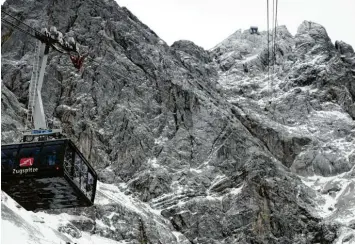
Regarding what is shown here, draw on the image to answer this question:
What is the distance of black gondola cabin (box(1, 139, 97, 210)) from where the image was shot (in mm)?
33531

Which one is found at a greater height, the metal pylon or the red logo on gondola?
the metal pylon

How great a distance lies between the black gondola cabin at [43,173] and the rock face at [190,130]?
54.3m

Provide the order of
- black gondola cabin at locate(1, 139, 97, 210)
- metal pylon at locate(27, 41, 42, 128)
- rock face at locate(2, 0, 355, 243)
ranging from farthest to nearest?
rock face at locate(2, 0, 355, 243) → metal pylon at locate(27, 41, 42, 128) → black gondola cabin at locate(1, 139, 97, 210)

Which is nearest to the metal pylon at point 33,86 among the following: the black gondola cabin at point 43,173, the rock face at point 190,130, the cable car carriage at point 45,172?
the cable car carriage at point 45,172

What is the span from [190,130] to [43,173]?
8759cm

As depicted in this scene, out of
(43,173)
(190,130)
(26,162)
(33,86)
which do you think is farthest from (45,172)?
(190,130)

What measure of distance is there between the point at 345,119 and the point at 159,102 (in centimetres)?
4026

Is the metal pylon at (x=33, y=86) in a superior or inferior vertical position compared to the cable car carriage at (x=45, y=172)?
superior

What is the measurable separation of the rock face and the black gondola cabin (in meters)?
54.3

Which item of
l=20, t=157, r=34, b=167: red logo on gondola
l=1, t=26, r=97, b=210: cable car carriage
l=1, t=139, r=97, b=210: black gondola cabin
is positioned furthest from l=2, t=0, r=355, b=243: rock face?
l=20, t=157, r=34, b=167: red logo on gondola

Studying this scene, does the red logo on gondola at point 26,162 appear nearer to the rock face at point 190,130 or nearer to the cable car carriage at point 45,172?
the cable car carriage at point 45,172

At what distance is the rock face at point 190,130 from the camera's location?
10188 centimetres

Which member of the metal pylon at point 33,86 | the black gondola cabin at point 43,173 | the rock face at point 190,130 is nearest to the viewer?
the black gondola cabin at point 43,173

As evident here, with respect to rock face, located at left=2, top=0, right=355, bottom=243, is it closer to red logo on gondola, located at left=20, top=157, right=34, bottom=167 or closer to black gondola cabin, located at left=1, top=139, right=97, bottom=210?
black gondola cabin, located at left=1, top=139, right=97, bottom=210
